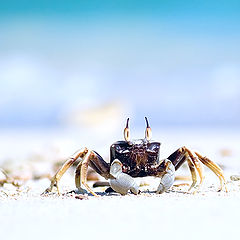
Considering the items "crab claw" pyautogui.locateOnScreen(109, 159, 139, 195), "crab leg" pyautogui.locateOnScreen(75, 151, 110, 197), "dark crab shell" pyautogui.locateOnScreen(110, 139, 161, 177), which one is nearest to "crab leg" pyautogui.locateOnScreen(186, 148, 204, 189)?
"dark crab shell" pyautogui.locateOnScreen(110, 139, 161, 177)

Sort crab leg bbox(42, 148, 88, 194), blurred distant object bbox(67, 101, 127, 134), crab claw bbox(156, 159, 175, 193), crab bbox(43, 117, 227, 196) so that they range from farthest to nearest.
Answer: blurred distant object bbox(67, 101, 127, 134) → crab leg bbox(42, 148, 88, 194) → crab bbox(43, 117, 227, 196) → crab claw bbox(156, 159, 175, 193)

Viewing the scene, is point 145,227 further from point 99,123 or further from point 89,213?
point 99,123

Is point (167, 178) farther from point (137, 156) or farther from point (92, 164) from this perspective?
point (92, 164)

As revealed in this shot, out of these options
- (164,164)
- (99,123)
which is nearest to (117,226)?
(164,164)

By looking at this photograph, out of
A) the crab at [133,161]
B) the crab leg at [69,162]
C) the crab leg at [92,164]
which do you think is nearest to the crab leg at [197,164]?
the crab at [133,161]

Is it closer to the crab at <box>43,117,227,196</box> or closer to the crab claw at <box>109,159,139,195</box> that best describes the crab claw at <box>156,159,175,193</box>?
the crab at <box>43,117,227,196</box>
